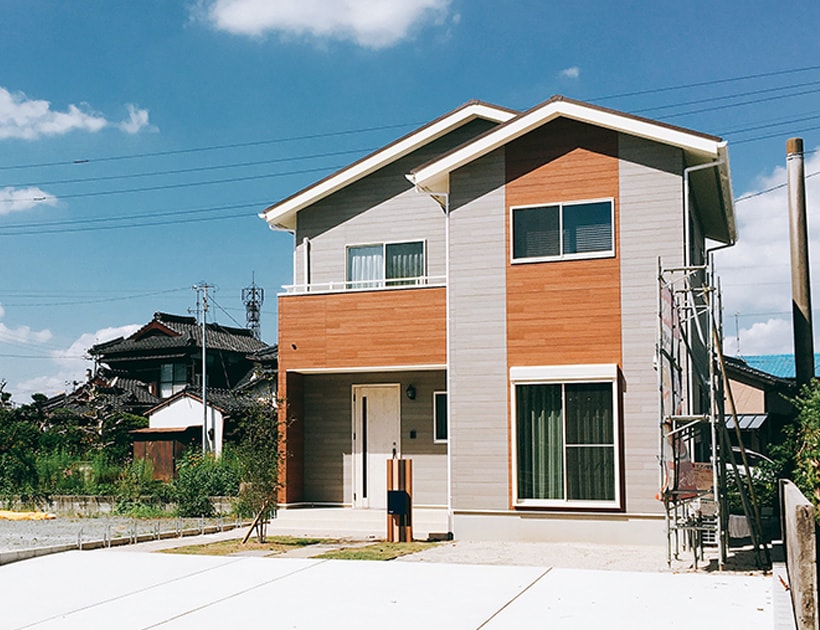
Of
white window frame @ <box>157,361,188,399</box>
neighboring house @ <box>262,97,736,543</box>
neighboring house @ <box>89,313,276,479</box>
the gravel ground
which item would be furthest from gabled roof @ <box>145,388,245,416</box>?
neighboring house @ <box>262,97,736,543</box>

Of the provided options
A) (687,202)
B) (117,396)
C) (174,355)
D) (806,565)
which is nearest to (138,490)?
(687,202)

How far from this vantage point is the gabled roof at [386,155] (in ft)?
59.7

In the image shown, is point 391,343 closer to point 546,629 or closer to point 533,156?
point 533,156

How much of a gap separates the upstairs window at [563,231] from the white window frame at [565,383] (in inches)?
→ 66.9

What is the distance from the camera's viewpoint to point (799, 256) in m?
17.5

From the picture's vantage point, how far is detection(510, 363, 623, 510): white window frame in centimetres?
1409

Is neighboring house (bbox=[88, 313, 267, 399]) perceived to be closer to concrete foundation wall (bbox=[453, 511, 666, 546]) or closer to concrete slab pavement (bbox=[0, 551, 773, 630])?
concrete foundation wall (bbox=[453, 511, 666, 546])

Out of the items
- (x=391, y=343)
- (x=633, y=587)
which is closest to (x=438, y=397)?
(x=391, y=343)

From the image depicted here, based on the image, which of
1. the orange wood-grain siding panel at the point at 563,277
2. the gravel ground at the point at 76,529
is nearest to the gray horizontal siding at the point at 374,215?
the orange wood-grain siding panel at the point at 563,277

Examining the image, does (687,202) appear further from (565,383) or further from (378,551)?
(378,551)

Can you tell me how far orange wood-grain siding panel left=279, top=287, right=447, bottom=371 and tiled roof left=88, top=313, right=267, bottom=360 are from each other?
24871 millimetres

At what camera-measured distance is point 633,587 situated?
10.3 metres

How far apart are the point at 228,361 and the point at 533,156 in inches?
1171

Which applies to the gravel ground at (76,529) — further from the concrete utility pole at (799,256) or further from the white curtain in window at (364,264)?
the concrete utility pole at (799,256)
